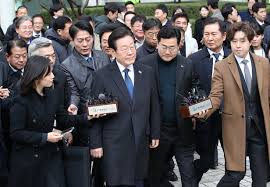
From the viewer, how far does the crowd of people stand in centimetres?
442

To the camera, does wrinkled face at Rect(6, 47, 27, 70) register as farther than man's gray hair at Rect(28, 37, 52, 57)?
Yes

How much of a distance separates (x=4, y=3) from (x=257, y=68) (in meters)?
10.3

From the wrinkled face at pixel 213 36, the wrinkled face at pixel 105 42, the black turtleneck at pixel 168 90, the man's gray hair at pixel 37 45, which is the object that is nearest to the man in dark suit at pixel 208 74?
the wrinkled face at pixel 213 36

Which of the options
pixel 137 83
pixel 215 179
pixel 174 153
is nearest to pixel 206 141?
pixel 174 153

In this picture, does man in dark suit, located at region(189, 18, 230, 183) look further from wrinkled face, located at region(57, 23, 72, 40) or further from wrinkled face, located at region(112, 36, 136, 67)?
wrinkled face, located at region(57, 23, 72, 40)

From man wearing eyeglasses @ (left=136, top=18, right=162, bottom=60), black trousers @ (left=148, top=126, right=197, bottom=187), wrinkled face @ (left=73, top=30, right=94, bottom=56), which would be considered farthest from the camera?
man wearing eyeglasses @ (left=136, top=18, right=162, bottom=60)

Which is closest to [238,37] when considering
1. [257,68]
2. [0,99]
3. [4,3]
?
[257,68]

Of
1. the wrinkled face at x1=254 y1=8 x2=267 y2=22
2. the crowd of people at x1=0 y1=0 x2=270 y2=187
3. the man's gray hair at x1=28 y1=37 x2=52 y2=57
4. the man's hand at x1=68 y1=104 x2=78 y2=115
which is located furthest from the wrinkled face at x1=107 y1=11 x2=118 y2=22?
the man's hand at x1=68 y1=104 x2=78 y2=115

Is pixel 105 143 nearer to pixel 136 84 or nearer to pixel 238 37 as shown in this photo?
pixel 136 84

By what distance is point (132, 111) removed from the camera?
4.69 metres

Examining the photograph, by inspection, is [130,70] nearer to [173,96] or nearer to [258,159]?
[173,96]

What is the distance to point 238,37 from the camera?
5020mm

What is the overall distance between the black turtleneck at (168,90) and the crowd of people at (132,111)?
1 cm

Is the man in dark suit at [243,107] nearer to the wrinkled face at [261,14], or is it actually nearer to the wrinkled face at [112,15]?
the wrinkled face at [261,14]
